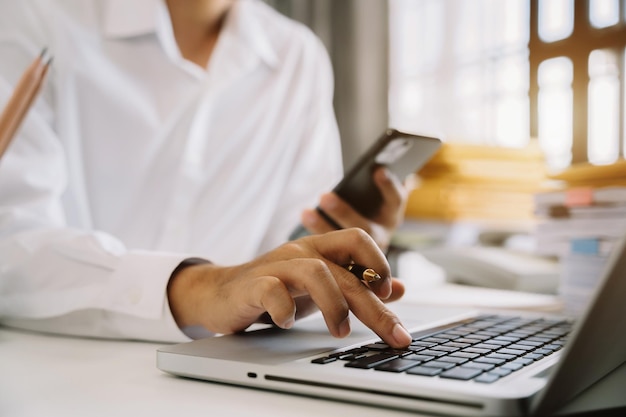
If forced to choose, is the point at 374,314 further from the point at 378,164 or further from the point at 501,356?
the point at 378,164

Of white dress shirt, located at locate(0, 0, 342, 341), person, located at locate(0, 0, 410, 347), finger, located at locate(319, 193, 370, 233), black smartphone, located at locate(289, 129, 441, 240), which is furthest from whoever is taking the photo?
finger, located at locate(319, 193, 370, 233)

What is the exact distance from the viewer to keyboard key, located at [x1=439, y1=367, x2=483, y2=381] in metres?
0.40

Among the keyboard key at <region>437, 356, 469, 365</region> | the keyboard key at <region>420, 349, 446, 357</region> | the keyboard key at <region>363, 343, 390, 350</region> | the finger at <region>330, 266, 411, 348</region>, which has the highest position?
the finger at <region>330, 266, 411, 348</region>

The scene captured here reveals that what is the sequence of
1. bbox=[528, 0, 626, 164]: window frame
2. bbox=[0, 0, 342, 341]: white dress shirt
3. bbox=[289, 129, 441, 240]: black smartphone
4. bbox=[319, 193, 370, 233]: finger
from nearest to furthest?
bbox=[0, 0, 342, 341]: white dress shirt → bbox=[289, 129, 441, 240]: black smartphone → bbox=[319, 193, 370, 233]: finger → bbox=[528, 0, 626, 164]: window frame

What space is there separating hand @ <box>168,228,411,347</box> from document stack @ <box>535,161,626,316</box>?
0.46 m

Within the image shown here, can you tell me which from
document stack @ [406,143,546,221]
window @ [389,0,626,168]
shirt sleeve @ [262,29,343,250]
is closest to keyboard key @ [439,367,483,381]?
shirt sleeve @ [262,29,343,250]

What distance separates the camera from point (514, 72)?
4238mm

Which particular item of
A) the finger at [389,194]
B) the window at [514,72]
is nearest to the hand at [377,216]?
the finger at [389,194]

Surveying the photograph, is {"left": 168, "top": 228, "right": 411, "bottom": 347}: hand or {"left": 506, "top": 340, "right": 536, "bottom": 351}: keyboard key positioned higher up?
{"left": 168, "top": 228, "right": 411, "bottom": 347}: hand

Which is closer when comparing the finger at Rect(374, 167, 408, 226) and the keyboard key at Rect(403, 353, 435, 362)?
the keyboard key at Rect(403, 353, 435, 362)

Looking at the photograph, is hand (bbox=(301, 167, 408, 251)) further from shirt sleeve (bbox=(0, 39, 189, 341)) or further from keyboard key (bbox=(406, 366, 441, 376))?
keyboard key (bbox=(406, 366, 441, 376))

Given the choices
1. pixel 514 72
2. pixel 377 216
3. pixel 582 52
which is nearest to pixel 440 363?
pixel 377 216

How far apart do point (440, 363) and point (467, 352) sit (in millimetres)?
55

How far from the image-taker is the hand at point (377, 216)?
0.96 metres
